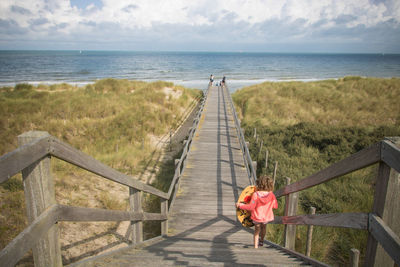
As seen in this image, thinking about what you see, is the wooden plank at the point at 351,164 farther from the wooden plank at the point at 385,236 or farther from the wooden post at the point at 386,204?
the wooden plank at the point at 385,236

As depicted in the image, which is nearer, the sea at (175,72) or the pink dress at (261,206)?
the pink dress at (261,206)

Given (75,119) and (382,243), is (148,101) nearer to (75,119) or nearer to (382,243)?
(75,119)

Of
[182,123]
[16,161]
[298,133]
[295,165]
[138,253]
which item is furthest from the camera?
[182,123]

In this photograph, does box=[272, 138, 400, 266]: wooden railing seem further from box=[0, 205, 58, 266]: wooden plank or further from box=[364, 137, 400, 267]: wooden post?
box=[0, 205, 58, 266]: wooden plank

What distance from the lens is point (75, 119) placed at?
17641 millimetres

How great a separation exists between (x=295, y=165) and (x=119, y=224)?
7012 millimetres

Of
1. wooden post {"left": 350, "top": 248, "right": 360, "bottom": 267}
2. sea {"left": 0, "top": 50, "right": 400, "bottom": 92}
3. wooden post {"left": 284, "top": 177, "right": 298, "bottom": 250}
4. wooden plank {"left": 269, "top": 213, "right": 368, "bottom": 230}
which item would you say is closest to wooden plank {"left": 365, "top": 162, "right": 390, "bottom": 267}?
wooden plank {"left": 269, "top": 213, "right": 368, "bottom": 230}

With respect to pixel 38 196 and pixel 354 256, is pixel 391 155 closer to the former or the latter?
pixel 38 196

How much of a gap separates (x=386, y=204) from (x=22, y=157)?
2.02 metres

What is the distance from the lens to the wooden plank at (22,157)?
121cm

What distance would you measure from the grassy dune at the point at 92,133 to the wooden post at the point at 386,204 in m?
5.52

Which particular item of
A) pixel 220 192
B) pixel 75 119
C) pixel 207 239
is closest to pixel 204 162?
pixel 220 192

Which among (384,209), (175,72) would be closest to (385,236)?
(384,209)

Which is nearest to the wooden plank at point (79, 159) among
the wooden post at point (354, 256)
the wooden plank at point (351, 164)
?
the wooden plank at point (351, 164)
